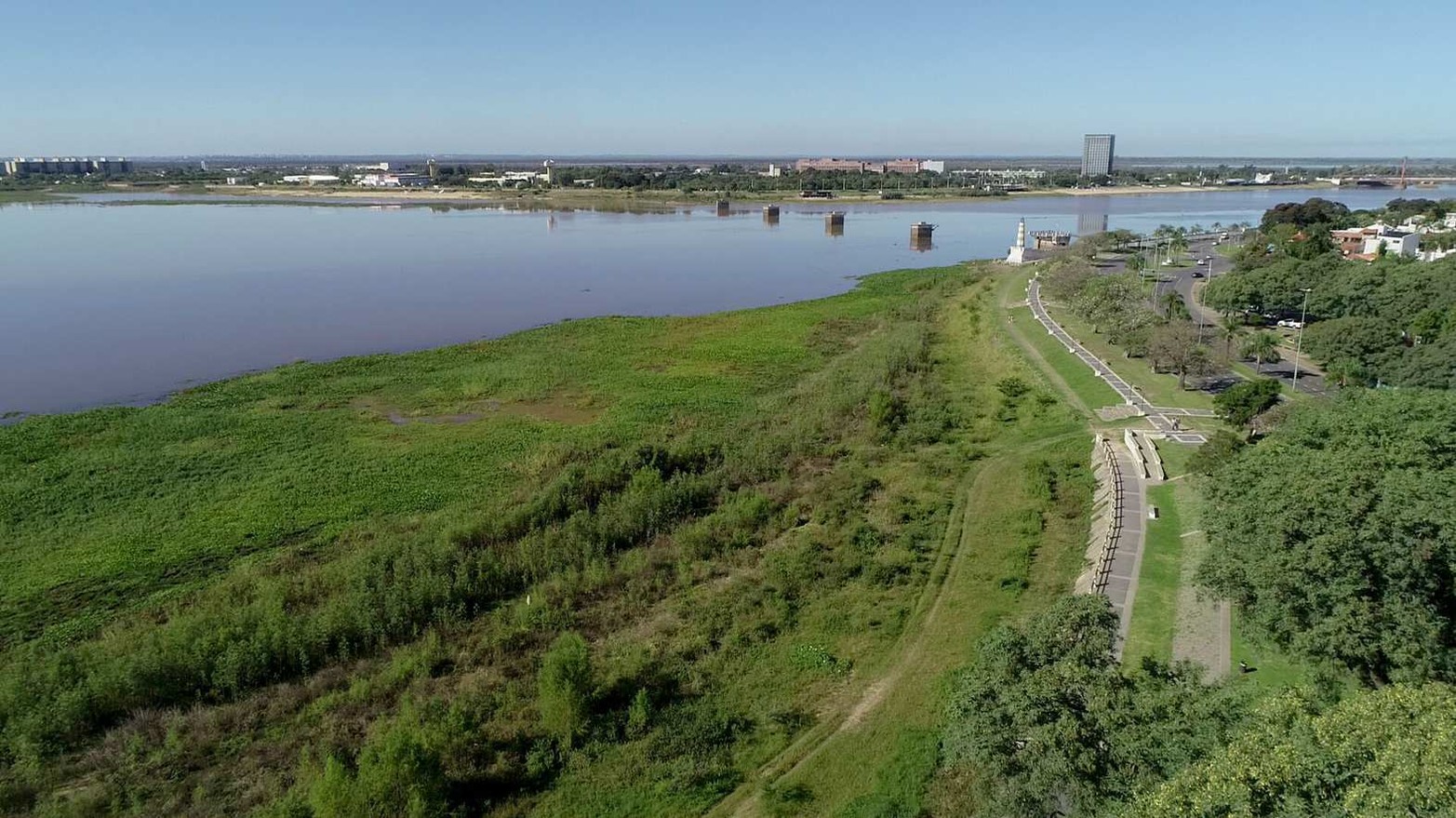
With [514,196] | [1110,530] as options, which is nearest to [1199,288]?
[1110,530]

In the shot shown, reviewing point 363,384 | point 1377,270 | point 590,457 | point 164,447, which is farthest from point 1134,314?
point 164,447

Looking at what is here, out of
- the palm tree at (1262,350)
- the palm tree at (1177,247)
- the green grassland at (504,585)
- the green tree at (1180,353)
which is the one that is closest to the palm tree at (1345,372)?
the palm tree at (1262,350)

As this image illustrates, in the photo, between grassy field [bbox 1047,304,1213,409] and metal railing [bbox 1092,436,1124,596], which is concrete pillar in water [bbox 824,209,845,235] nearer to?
grassy field [bbox 1047,304,1213,409]

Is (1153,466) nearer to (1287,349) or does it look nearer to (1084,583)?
(1084,583)

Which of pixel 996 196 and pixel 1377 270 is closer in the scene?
pixel 1377 270

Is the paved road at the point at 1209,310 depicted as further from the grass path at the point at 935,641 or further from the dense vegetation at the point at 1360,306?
the grass path at the point at 935,641

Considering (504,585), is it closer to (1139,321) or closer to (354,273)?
(1139,321)
